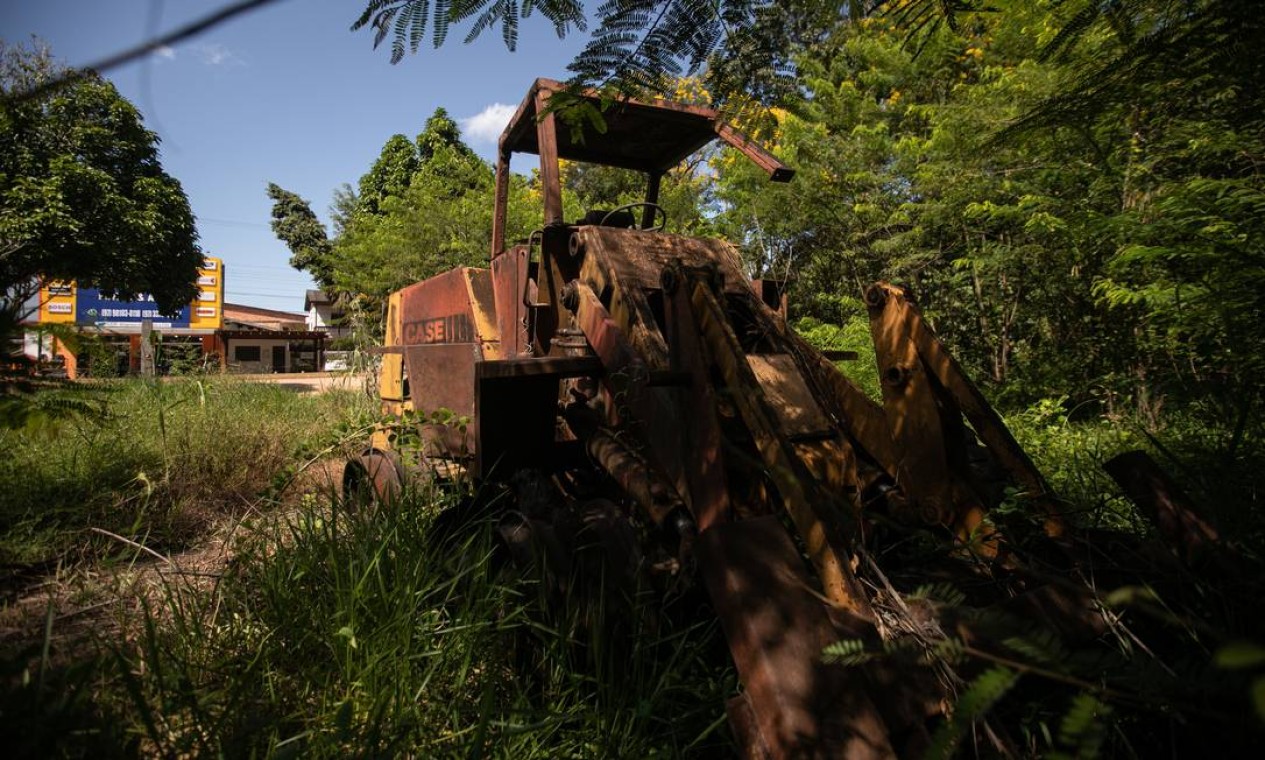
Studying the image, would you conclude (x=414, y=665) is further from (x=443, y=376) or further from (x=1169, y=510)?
(x=1169, y=510)

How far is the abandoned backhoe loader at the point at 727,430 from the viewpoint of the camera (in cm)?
155

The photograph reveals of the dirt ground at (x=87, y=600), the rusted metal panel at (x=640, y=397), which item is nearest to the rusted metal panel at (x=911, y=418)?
the rusted metal panel at (x=640, y=397)

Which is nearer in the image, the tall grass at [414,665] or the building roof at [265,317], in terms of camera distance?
the tall grass at [414,665]

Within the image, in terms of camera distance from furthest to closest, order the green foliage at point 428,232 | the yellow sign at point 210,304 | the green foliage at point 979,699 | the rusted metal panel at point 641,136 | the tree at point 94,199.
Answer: the yellow sign at point 210,304 < the green foliage at point 428,232 < the tree at point 94,199 < the rusted metal panel at point 641,136 < the green foliage at point 979,699

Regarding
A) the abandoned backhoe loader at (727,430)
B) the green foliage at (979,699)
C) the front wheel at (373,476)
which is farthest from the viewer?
the front wheel at (373,476)

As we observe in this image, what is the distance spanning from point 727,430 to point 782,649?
1.14m

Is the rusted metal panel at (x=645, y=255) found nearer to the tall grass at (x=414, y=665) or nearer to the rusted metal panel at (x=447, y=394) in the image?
the rusted metal panel at (x=447, y=394)

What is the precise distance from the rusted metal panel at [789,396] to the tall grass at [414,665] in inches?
36.0

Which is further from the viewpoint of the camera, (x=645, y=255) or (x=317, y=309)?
(x=317, y=309)

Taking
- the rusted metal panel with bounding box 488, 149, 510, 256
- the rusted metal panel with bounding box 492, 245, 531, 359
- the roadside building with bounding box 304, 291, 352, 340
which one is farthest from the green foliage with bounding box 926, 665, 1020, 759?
the roadside building with bounding box 304, 291, 352, 340

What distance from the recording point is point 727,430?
2.57 metres

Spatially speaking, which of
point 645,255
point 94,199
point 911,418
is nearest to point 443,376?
point 645,255

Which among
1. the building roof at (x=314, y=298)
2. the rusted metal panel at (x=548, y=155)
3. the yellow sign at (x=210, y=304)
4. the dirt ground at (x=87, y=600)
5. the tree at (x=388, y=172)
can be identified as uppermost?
the tree at (x=388, y=172)

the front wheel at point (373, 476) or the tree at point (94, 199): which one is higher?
the tree at point (94, 199)
